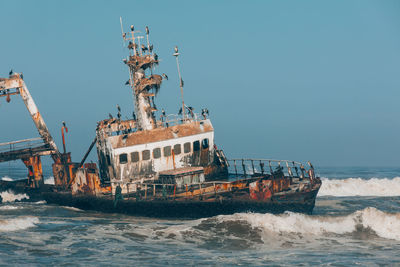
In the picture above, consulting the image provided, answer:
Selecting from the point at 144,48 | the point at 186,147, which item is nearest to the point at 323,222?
the point at 186,147

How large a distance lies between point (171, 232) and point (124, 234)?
204 cm

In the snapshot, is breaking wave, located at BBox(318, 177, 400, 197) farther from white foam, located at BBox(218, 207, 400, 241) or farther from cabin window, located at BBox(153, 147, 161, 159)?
cabin window, located at BBox(153, 147, 161, 159)

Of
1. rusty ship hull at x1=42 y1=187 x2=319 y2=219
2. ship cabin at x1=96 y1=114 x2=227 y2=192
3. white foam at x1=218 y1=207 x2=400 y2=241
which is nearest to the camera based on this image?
white foam at x1=218 y1=207 x2=400 y2=241

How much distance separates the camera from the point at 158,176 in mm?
29750

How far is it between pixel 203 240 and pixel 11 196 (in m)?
19.4

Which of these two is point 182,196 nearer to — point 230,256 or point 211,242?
point 211,242

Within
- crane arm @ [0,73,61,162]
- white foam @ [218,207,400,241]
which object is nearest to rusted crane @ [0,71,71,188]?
crane arm @ [0,73,61,162]

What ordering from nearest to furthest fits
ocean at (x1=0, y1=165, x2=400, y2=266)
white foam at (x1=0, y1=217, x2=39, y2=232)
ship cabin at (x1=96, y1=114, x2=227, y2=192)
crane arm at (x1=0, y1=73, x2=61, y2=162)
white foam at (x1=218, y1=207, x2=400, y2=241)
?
ocean at (x1=0, y1=165, x2=400, y2=266), white foam at (x1=218, y1=207, x2=400, y2=241), white foam at (x1=0, y1=217, x2=39, y2=232), ship cabin at (x1=96, y1=114, x2=227, y2=192), crane arm at (x1=0, y1=73, x2=61, y2=162)

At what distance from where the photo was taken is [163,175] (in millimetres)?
28766

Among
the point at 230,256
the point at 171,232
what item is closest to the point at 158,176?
the point at 171,232

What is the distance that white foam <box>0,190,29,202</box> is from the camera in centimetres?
3694

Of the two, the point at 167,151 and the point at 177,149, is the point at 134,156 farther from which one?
the point at 177,149

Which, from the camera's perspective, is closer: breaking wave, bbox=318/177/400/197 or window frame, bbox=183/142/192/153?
window frame, bbox=183/142/192/153

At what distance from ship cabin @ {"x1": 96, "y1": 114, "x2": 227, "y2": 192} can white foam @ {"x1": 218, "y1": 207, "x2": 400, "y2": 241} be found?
5.24m
